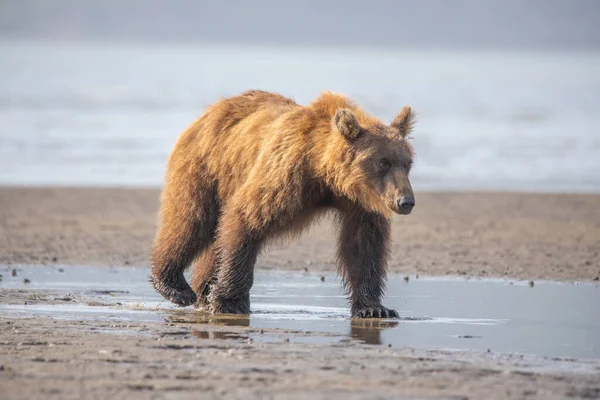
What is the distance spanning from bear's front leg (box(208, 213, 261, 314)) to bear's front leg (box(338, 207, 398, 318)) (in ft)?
2.34

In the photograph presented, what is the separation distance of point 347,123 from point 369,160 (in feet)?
1.02

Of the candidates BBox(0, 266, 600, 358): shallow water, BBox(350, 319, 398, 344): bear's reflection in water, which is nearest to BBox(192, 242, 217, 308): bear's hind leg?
BBox(0, 266, 600, 358): shallow water

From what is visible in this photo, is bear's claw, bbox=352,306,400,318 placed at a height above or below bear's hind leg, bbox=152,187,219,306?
below

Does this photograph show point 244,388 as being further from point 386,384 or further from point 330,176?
point 330,176

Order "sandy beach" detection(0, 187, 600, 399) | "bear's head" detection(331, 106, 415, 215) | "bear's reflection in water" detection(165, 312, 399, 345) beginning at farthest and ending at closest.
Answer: "bear's head" detection(331, 106, 415, 215) < "bear's reflection in water" detection(165, 312, 399, 345) < "sandy beach" detection(0, 187, 600, 399)

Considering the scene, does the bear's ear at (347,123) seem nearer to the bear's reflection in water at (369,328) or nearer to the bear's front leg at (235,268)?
the bear's front leg at (235,268)

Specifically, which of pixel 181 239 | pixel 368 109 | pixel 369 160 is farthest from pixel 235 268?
pixel 368 109

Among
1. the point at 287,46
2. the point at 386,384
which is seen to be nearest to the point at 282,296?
the point at 386,384

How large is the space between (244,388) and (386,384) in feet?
2.53

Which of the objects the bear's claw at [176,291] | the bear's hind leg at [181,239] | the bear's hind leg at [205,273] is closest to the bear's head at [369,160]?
the bear's hind leg at [181,239]

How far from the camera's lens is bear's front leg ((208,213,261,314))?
9375 millimetres

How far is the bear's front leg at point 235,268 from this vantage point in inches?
369

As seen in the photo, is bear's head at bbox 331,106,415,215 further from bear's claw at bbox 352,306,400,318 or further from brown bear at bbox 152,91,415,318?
bear's claw at bbox 352,306,400,318

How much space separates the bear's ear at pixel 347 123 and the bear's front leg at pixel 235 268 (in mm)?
1035
